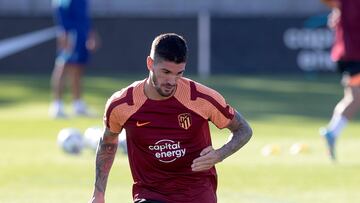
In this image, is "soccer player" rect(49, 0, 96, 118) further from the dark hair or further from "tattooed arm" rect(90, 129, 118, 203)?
the dark hair

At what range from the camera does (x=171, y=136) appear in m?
6.71

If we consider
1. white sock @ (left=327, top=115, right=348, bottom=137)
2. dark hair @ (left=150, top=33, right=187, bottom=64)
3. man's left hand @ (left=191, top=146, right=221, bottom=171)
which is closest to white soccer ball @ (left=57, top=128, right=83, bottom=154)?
white sock @ (left=327, top=115, right=348, bottom=137)

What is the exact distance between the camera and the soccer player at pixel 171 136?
666 cm

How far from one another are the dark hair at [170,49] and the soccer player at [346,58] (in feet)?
17.5

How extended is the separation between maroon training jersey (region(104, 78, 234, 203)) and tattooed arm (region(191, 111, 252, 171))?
2.9 inches

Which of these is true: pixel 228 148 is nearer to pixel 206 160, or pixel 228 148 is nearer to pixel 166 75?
pixel 206 160

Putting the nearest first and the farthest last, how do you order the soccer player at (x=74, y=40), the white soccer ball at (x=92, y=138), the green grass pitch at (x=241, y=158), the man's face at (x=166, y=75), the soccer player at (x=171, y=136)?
1. the man's face at (x=166, y=75)
2. the soccer player at (x=171, y=136)
3. the green grass pitch at (x=241, y=158)
4. the white soccer ball at (x=92, y=138)
5. the soccer player at (x=74, y=40)

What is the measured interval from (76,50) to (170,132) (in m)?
10.0

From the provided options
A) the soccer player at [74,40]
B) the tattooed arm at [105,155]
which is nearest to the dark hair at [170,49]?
the tattooed arm at [105,155]

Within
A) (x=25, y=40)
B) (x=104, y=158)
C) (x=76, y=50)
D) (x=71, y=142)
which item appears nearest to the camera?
(x=104, y=158)

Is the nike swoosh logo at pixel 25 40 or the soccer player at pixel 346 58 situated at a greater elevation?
the nike swoosh logo at pixel 25 40

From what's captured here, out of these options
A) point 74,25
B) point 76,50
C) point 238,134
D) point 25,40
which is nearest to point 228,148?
point 238,134

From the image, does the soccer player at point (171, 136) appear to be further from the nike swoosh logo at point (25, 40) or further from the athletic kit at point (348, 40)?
the nike swoosh logo at point (25, 40)

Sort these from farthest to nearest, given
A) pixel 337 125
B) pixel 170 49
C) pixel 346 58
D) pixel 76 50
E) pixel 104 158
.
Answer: pixel 76 50, pixel 346 58, pixel 337 125, pixel 104 158, pixel 170 49
